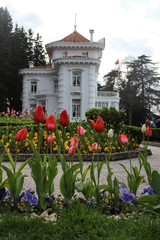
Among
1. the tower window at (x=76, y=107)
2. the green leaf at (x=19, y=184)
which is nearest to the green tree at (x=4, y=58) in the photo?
the tower window at (x=76, y=107)

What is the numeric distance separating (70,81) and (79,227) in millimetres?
27709

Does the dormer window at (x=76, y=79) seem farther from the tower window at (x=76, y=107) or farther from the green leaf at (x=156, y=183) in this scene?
the green leaf at (x=156, y=183)

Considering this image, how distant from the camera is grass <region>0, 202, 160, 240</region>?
236 cm

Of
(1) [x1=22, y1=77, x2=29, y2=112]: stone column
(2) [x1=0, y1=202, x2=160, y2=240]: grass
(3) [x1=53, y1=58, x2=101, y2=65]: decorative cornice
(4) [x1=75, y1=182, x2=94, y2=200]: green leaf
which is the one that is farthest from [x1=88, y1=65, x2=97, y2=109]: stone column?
(2) [x1=0, y1=202, x2=160, y2=240]: grass

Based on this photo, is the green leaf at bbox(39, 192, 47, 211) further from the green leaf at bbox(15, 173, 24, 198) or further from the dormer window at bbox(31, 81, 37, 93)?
the dormer window at bbox(31, 81, 37, 93)

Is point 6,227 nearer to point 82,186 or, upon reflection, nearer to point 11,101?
point 82,186

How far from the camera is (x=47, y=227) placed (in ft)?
8.23

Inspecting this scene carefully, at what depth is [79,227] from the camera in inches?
95.4

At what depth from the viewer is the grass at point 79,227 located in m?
2.36

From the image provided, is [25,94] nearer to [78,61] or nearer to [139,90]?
[78,61]

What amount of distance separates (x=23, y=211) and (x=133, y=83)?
4501 centimetres

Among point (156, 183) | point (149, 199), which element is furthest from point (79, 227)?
point (156, 183)

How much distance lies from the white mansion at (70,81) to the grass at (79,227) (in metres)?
25.2

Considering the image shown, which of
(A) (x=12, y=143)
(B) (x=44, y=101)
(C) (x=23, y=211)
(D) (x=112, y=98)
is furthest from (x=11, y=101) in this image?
(C) (x=23, y=211)
